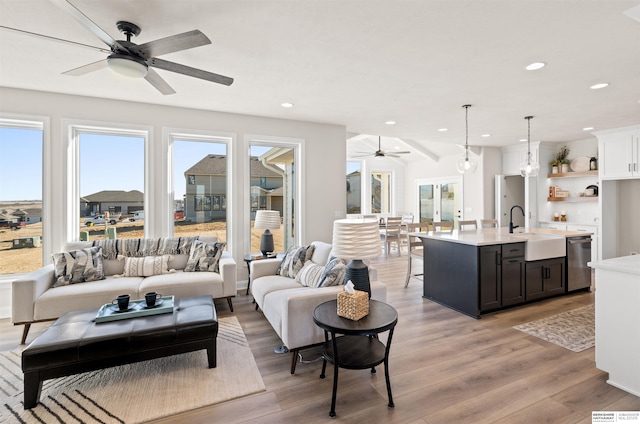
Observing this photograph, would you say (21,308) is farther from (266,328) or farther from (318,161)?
Answer: (318,161)

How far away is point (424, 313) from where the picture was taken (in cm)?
377

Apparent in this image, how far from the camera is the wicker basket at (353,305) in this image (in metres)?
2.14

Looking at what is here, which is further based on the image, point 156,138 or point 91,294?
point 156,138

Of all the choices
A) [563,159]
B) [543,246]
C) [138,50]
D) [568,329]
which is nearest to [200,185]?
[138,50]

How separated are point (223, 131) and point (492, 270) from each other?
416cm

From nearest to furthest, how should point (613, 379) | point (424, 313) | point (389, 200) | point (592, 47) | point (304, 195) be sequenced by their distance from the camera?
1. point (613, 379)
2. point (592, 47)
3. point (424, 313)
4. point (304, 195)
5. point (389, 200)

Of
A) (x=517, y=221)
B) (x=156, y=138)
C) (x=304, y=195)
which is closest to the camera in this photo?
(x=156, y=138)

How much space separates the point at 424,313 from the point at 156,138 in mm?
4299

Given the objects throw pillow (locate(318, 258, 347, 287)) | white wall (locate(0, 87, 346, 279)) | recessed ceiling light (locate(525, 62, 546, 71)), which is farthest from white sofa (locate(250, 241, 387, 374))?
recessed ceiling light (locate(525, 62, 546, 71))

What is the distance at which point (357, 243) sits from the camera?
2361 millimetres

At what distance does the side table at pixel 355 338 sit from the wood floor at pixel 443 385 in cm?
16

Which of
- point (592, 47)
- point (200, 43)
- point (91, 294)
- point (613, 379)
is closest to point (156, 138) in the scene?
point (91, 294)

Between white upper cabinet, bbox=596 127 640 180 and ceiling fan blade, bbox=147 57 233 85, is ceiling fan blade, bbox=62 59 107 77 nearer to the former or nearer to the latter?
ceiling fan blade, bbox=147 57 233 85

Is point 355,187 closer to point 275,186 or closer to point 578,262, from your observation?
point 275,186
